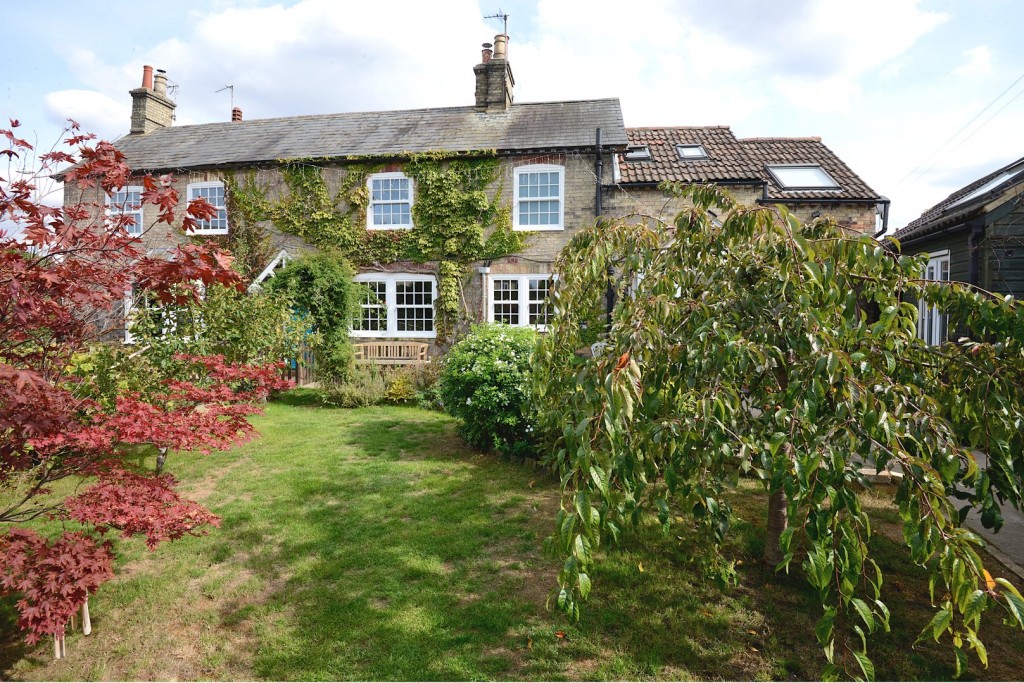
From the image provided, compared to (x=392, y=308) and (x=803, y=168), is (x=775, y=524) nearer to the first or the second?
(x=392, y=308)

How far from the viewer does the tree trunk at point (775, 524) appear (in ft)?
15.7

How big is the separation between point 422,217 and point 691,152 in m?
8.25

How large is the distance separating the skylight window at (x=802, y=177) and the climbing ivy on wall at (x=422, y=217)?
7394mm

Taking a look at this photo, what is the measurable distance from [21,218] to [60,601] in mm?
2566

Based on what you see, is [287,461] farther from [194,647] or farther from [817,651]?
[817,651]

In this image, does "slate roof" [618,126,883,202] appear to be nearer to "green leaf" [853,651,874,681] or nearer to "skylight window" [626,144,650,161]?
"skylight window" [626,144,650,161]

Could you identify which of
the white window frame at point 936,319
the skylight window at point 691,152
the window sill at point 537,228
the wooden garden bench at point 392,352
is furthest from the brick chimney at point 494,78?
the white window frame at point 936,319

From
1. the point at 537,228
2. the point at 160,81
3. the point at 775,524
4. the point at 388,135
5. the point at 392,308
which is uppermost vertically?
the point at 160,81

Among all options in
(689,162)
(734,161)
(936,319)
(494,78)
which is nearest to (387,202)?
(494,78)

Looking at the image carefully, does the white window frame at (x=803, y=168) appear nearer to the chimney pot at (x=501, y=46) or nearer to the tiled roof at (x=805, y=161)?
the tiled roof at (x=805, y=161)

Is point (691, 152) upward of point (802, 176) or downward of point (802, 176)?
upward

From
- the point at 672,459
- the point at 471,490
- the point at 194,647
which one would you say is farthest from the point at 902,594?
the point at 194,647

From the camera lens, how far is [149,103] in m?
20.6

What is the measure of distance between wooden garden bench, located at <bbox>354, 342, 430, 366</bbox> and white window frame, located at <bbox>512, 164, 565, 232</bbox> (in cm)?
453
